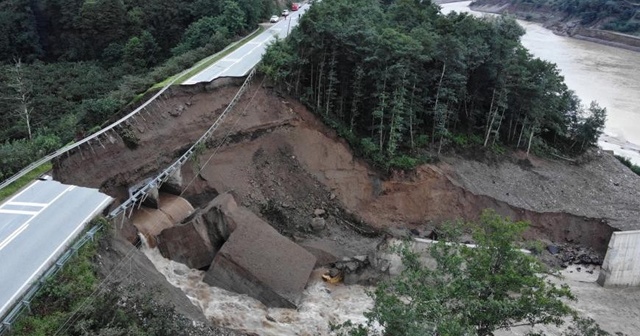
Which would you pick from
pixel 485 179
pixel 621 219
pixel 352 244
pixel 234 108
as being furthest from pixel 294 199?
pixel 621 219

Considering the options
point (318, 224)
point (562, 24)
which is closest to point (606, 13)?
point (562, 24)

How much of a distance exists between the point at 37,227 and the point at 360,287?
13.9 metres

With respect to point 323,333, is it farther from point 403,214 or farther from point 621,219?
point 621,219

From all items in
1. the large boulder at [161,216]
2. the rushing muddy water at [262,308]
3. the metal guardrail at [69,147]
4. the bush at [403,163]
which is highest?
the metal guardrail at [69,147]

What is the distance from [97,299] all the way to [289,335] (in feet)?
25.7

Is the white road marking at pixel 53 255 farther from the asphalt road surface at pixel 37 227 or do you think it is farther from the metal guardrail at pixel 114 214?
the metal guardrail at pixel 114 214

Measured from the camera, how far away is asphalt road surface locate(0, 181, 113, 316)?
1545 cm

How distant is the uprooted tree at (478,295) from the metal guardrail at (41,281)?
8.69 m

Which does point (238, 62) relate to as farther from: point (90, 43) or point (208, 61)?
point (90, 43)

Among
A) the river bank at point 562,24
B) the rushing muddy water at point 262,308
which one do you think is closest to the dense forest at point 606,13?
the river bank at point 562,24

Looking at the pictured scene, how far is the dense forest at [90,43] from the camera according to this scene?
4203 cm

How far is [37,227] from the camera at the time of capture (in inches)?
698

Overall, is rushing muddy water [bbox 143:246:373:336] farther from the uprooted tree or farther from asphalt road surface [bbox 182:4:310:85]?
asphalt road surface [bbox 182:4:310:85]

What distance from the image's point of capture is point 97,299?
15117mm
